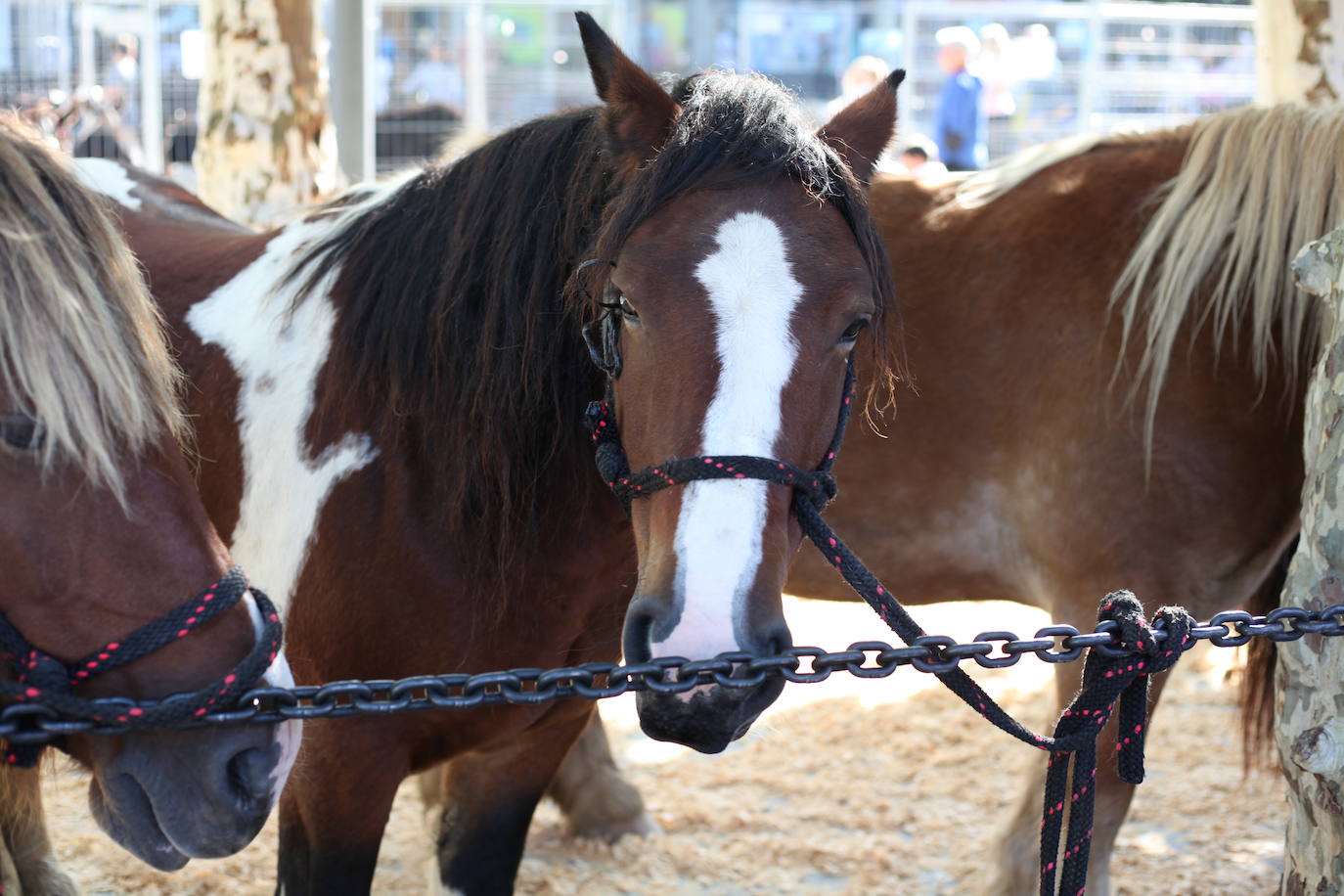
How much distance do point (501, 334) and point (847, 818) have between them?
2.21m

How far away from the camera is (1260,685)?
120 inches

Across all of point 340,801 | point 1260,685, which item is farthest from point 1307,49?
point 340,801

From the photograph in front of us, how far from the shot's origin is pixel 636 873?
3398mm

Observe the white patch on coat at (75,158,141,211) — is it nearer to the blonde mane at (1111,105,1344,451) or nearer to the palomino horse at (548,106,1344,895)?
the palomino horse at (548,106,1344,895)

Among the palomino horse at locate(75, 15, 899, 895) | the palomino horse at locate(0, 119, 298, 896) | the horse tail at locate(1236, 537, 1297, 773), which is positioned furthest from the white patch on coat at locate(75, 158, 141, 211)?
the horse tail at locate(1236, 537, 1297, 773)

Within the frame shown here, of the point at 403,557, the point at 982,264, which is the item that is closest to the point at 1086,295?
the point at 982,264

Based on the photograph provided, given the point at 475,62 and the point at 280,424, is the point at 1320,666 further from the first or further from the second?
the point at 475,62

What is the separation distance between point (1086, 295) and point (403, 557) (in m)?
1.70

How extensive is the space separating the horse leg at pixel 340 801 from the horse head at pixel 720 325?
2.10ft

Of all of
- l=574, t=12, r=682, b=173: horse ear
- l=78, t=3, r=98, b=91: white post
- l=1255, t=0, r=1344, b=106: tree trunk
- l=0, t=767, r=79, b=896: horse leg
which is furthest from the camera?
l=78, t=3, r=98, b=91: white post

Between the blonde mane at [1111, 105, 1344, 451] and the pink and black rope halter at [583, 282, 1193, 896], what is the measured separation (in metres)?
Result: 1.19

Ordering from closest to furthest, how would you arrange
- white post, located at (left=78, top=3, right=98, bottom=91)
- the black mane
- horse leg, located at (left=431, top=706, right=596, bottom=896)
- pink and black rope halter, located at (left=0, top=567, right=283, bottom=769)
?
pink and black rope halter, located at (left=0, top=567, right=283, bottom=769)
the black mane
horse leg, located at (left=431, top=706, right=596, bottom=896)
white post, located at (left=78, top=3, right=98, bottom=91)

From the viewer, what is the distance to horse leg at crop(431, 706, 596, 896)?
2.42 metres

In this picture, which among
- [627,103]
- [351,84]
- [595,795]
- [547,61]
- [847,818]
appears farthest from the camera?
[547,61]
